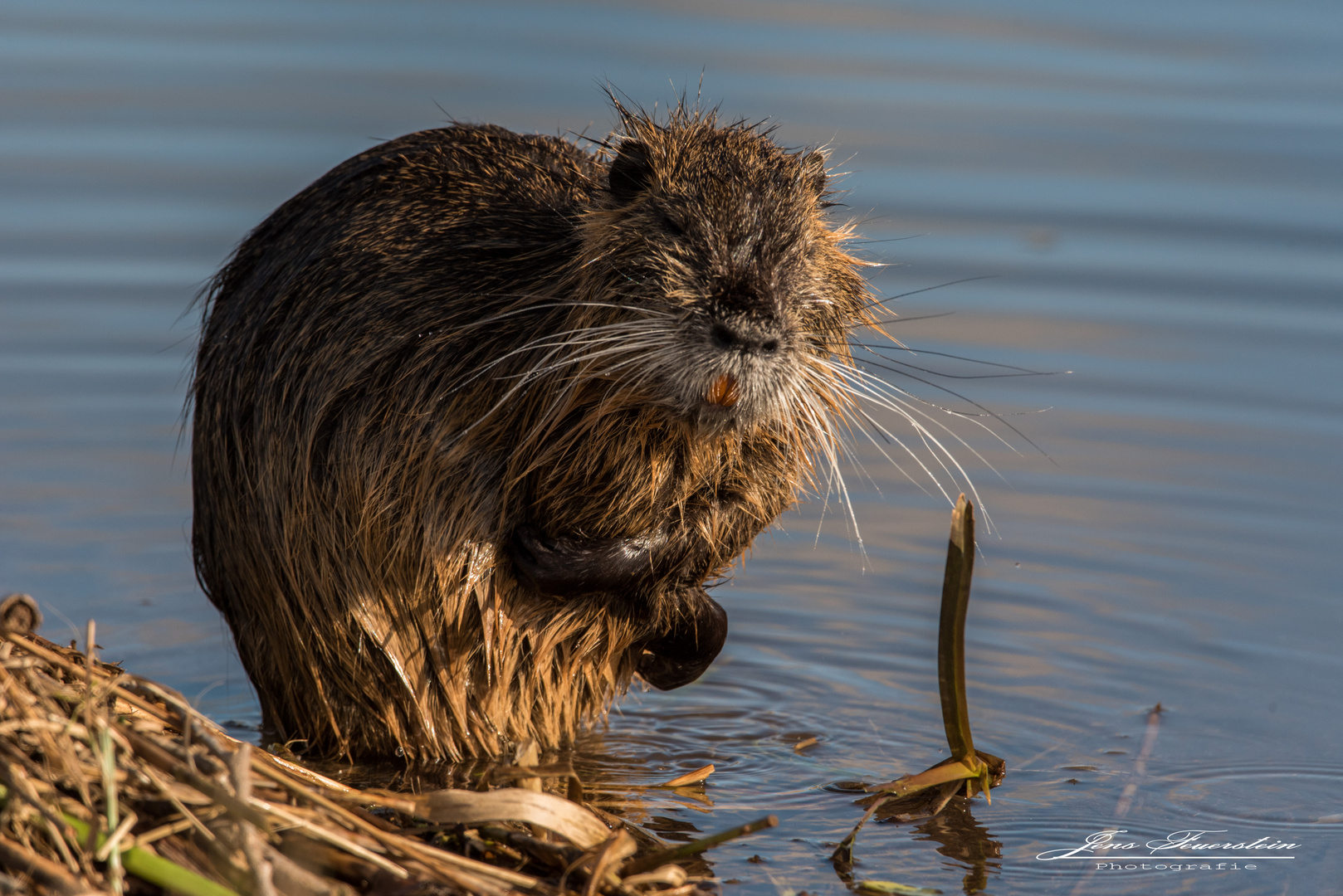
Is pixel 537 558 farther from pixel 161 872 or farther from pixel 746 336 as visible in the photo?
pixel 161 872

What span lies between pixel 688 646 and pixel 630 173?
1183mm

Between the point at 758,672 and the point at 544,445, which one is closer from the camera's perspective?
the point at 544,445

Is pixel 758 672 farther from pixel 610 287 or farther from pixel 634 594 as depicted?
pixel 610 287

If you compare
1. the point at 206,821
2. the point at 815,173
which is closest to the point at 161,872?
the point at 206,821

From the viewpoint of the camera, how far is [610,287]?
11.3 feet

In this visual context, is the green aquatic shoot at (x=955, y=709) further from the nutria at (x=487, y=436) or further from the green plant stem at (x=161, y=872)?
the green plant stem at (x=161, y=872)

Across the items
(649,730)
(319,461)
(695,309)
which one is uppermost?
(695,309)

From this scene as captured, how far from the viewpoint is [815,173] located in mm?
3662

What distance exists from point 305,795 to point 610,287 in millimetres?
1269

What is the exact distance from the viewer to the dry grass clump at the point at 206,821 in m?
2.41

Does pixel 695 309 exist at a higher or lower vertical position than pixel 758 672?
higher

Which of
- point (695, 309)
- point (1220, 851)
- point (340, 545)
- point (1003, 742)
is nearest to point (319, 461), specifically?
point (340, 545)

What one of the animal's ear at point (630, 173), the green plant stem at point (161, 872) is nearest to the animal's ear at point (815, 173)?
the animal's ear at point (630, 173)

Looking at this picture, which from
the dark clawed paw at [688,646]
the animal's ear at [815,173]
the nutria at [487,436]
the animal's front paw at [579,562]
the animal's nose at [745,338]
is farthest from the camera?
the dark clawed paw at [688,646]
